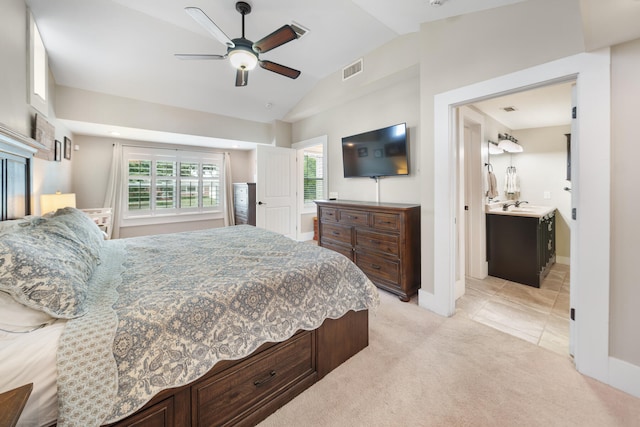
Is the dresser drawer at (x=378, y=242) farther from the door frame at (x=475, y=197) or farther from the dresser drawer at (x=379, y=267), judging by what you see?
the door frame at (x=475, y=197)

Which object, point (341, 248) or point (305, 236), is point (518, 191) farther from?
point (305, 236)

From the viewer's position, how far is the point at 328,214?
3742mm

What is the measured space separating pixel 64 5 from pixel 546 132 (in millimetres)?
6520

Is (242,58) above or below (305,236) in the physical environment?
above

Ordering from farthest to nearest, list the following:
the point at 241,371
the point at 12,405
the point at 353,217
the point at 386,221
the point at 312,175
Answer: the point at 312,175 → the point at 353,217 → the point at 386,221 → the point at 241,371 → the point at 12,405

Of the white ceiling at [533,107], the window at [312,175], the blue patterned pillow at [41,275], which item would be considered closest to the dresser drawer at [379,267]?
the white ceiling at [533,107]

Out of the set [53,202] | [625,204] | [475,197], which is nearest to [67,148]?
[53,202]

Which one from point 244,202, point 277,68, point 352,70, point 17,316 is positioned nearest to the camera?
point 17,316

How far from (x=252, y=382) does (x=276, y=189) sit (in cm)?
384

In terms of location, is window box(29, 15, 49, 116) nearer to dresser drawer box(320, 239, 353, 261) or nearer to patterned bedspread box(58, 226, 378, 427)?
patterned bedspread box(58, 226, 378, 427)

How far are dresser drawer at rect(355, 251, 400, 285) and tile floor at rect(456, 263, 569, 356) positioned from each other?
2.41 ft

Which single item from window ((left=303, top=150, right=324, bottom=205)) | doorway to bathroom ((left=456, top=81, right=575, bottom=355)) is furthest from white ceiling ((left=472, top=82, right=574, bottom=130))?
window ((left=303, top=150, right=324, bottom=205))

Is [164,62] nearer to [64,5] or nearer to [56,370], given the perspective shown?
[64,5]

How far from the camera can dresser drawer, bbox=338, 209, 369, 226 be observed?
10.5ft
